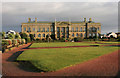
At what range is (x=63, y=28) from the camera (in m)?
64.1

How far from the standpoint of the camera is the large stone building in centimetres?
6144

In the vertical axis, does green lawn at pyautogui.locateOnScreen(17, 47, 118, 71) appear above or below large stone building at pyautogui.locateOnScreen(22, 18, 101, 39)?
below

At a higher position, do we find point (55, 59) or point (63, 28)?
point (63, 28)

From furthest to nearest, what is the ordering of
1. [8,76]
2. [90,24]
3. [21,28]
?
1. [90,24]
2. [21,28]
3. [8,76]

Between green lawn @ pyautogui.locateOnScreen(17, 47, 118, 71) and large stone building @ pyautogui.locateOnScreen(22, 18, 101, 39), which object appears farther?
large stone building @ pyautogui.locateOnScreen(22, 18, 101, 39)

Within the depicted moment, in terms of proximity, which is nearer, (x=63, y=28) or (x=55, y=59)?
(x=55, y=59)

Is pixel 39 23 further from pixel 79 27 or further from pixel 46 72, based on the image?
pixel 46 72

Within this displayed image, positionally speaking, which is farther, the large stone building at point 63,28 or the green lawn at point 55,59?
the large stone building at point 63,28

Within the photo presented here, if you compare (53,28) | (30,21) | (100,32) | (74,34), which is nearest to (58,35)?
(53,28)

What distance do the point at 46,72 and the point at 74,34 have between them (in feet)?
194

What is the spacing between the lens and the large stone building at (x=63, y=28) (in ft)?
202

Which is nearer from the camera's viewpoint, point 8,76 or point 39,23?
point 8,76

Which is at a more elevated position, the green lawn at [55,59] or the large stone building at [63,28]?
the large stone building at [63,28]

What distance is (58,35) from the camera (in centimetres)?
6350
